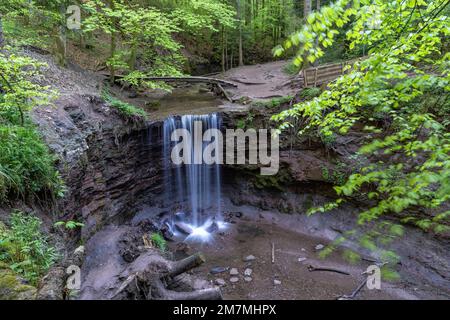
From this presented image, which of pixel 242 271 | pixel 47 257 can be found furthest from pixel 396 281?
pixel 47 257

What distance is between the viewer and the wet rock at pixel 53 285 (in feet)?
9.42

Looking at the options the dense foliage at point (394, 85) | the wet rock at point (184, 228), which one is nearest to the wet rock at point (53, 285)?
the dense foliage at point (394, 85)

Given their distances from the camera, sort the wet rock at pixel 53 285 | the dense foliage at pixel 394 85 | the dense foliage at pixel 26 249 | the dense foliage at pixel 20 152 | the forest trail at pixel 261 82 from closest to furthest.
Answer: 1. the dense foliage at pixel 394 85
2. the wet rock at pixel 53 285
3. the dense foliage at pixel 26 249
4. the dense foliage at pixel 20 152
5. the forest trail at pixel 261 82

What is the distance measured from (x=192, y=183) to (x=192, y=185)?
0.08m

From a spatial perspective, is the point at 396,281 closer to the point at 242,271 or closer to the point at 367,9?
the point at 242,271

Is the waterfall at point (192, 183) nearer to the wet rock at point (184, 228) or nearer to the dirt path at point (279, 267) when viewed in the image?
the wet rock at point (184, 228)

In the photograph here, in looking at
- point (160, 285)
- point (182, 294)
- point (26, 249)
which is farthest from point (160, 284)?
point (26, 249)

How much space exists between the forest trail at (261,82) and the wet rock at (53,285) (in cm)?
1031

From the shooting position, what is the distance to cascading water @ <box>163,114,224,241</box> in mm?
10969

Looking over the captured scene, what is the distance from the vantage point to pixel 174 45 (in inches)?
469

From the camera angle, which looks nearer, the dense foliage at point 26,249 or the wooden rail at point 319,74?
the dense foliage at point 26,249

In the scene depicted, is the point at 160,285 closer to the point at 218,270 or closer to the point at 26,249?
the point at 26,249

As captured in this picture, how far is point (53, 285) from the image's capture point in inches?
121
